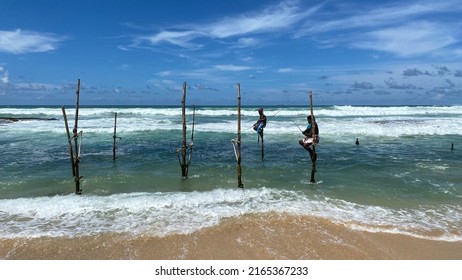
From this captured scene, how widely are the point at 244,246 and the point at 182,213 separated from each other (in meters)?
2.32

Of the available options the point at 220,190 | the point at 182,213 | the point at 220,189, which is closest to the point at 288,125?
the point at 220,189

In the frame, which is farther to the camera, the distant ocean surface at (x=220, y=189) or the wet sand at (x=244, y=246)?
the distant ocean surface at (x=220, y=189)

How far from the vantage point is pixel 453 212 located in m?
8.68

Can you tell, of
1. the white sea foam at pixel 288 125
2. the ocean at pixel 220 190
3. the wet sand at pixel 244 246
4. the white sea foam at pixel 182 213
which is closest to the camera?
the wet sand at pixel 244 246

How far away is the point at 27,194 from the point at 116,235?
15.8 feet

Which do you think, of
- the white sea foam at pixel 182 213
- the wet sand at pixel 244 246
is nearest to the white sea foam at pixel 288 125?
the white sea foam at pixel 182 213

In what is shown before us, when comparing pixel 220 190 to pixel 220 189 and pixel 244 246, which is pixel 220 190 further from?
pixel 244 246

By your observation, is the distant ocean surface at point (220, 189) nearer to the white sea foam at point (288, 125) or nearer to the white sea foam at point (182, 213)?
the white sea foam at point (182, 213)

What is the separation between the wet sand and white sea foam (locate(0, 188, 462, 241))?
33 centimetres

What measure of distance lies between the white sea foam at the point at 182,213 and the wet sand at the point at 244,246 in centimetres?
33

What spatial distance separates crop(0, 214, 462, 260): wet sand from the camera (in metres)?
6.43

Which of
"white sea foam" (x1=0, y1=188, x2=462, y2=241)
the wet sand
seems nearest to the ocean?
"white sea foam" (x1=0, y1=188, x2=462, y2=241)

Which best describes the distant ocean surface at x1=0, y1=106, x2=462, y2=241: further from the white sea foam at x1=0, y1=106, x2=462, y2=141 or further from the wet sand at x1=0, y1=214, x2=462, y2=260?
the white sea foam at x1=0, y1=106, x2=462, y2=141

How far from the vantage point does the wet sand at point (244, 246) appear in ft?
21.1
